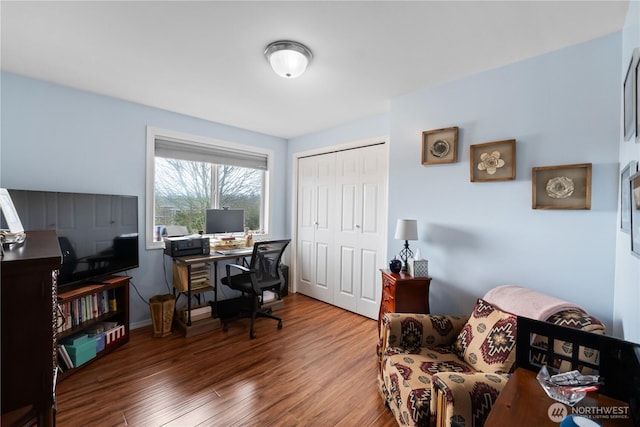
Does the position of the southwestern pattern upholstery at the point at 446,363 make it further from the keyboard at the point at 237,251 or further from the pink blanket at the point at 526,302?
the keyboard at the point at 237,251

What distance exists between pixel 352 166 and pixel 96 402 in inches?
122

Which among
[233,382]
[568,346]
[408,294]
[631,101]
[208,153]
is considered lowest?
[233,382]

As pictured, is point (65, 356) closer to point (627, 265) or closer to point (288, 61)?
point (288, 61)

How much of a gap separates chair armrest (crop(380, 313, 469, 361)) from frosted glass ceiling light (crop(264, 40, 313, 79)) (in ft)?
6.04

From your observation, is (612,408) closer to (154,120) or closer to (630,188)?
(630,188)

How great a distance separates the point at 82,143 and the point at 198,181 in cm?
116

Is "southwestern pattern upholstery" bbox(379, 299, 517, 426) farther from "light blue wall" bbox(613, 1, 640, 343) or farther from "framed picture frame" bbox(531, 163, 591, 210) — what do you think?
"framed picture frame" bbox(531, 163, 591, 210)

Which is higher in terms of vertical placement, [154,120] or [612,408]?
[154,120]

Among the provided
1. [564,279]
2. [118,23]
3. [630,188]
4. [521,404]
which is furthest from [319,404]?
[118,23]

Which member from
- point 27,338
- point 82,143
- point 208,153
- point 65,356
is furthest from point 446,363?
point 82,143

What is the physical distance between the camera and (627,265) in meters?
1.32

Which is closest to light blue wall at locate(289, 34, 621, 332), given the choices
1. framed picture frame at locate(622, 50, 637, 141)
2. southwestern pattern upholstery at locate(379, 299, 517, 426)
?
framed picture frame at locate(622, 50, 637, 141)

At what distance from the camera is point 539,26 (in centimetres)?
160

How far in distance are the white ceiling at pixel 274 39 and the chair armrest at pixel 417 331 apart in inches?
72.8
